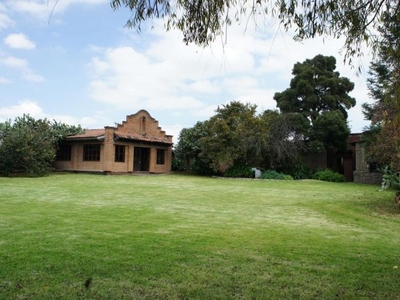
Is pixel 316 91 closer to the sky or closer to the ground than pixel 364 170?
closer to the sky

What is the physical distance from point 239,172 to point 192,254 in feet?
77.5

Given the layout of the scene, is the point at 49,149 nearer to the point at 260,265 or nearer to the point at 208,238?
the point at 208,238

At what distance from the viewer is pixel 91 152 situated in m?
29.0

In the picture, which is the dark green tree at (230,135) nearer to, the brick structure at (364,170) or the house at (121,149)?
the house at (121,149)

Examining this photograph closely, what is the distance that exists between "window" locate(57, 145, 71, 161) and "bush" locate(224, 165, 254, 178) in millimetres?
13286

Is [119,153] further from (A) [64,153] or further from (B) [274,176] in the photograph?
(B) [274,176]

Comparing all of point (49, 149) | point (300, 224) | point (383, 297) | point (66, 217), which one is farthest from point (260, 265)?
point (49, 149)

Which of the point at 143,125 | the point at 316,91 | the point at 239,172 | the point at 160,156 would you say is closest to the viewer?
the point at 239,172

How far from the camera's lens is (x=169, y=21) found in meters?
4.55

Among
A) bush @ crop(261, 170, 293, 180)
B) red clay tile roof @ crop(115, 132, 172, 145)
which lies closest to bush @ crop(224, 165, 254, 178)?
bush @ crop(261, 170, 293, 180)

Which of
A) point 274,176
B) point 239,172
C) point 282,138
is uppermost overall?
point 282,138

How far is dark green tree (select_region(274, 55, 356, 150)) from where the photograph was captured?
31670mm

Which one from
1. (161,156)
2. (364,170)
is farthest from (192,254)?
(161,156)

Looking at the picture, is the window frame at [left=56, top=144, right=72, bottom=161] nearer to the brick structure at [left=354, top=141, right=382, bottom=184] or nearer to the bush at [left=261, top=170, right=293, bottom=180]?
the bush at [left=261, top=170, right=293, bottom=180]
